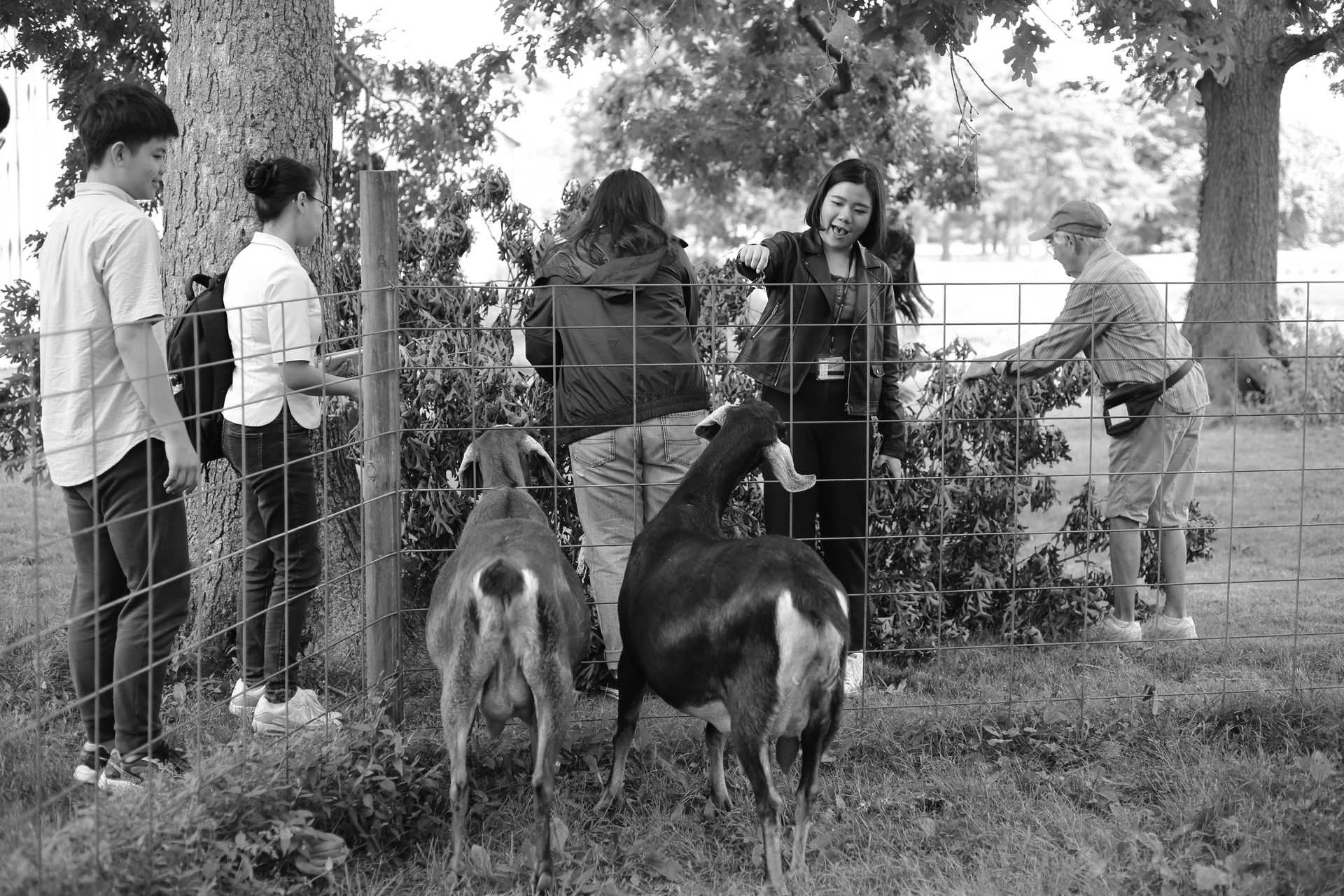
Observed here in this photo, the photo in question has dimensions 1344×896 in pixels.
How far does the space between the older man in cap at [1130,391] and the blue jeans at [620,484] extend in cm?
166

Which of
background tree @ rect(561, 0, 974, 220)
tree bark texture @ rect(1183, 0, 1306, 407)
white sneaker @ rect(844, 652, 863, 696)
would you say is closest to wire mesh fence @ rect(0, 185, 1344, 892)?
white sneaker @ rect(844, 652, 863, 696)

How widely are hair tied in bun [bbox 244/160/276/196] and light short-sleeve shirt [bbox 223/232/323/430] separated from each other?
0.17 meters

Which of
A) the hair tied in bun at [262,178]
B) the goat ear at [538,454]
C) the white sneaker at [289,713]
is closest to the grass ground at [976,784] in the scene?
the white sneaker at [289,713]

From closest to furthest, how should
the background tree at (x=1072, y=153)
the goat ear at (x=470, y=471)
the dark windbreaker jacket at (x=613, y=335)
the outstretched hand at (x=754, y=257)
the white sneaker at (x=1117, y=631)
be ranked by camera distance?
the goat ear at (x=470, y=471), the dark windbreaker jacket at (x=613, y=335), the outstretched hand at (x=754, y=257), the white sneaker at (x=1117, y=631), the background tree at (x=1072, y=153)

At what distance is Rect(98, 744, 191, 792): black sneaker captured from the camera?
12.7ft

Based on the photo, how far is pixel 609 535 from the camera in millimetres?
5051

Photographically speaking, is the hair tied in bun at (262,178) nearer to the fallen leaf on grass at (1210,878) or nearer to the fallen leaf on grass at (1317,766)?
the fallen leaf on grass at (1210,878)

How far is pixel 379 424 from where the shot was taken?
4633 mm

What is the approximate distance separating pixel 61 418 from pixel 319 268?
2146 mm

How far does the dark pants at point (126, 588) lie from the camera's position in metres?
4.02

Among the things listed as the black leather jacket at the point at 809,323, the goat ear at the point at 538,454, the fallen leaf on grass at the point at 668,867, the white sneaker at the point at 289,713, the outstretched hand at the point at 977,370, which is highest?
the black leather jacket at the point at 809,323

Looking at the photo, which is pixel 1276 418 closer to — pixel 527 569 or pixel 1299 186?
pixel 527 569

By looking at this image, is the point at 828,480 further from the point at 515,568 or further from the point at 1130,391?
the point at 515,568

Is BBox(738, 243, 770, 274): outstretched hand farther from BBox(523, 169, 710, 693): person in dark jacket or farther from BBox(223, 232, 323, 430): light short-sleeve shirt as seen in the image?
BBox(223, 232, 323, 430): light short-sleeve shirt
